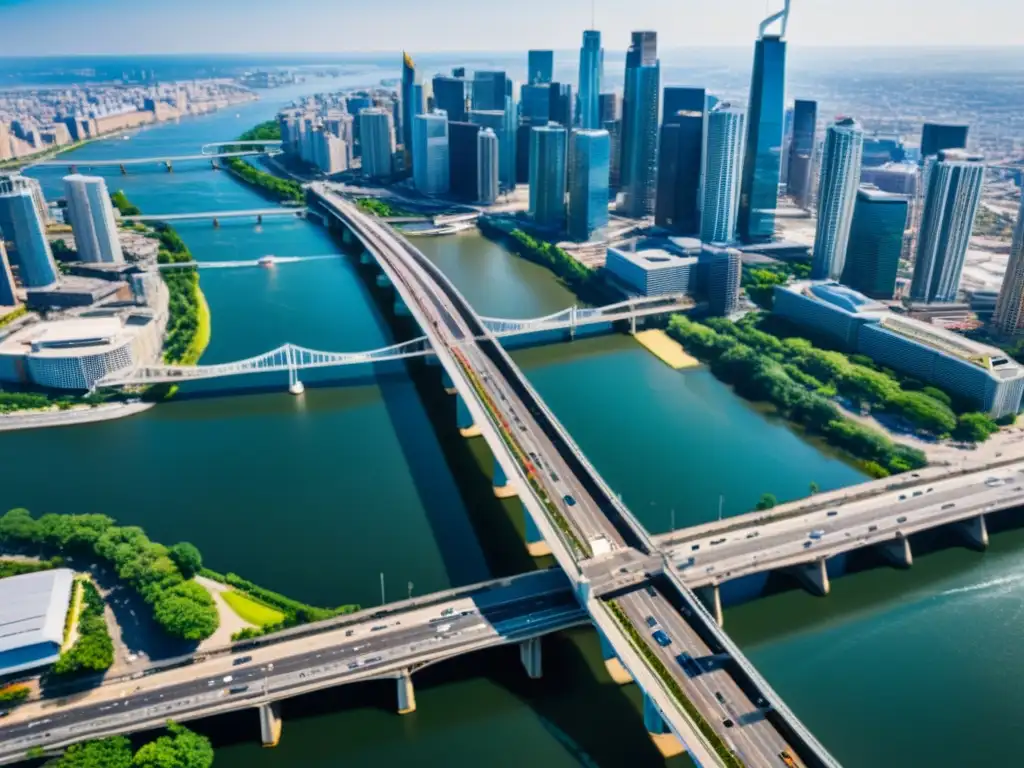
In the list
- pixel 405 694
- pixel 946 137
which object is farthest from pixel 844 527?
pixel 946 137

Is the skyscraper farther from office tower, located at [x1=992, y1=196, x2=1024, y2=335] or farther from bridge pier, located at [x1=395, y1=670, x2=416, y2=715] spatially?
bridge pier, located at [x1=395, y1=670, x2=416, y2=715]

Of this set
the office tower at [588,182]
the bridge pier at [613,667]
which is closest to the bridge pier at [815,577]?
the bridge pier at [613,667]

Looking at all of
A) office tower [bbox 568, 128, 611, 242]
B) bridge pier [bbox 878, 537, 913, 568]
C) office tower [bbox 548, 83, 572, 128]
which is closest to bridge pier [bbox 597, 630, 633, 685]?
bridge pier [bbox 878, 537, 913, 568]

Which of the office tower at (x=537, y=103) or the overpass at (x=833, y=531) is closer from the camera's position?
the overpass at (x=833, y=531)

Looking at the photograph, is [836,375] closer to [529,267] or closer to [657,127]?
[529,267]

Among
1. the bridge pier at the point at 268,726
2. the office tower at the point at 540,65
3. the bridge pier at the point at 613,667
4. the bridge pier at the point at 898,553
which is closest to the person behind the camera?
the bridge pier at the point at 268,726

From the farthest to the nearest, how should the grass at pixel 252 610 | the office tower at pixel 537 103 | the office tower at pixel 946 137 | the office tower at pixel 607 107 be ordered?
the office tower at pixel 537 103, the office tower at pixel 607 107, the office tower at pixel 946 137, the grass at pixel 252 610

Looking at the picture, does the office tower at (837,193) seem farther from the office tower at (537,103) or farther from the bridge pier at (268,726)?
the office tower at (537,103)

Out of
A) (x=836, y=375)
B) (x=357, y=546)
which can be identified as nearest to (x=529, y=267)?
(x=836, y=375)
